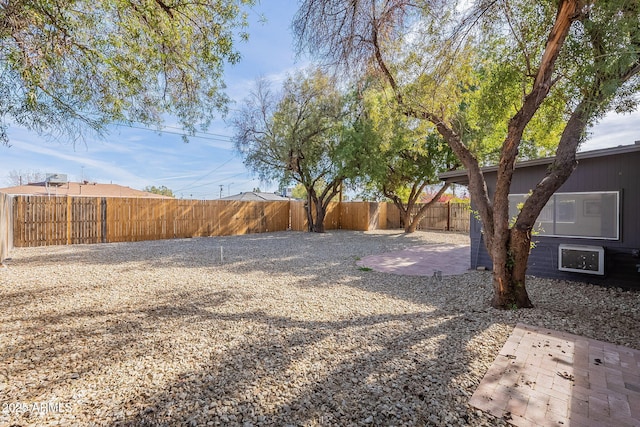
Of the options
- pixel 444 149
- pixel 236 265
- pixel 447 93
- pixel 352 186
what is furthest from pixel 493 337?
pixel 352 186

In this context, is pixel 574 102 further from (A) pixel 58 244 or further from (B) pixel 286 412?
(A) pixel 58 244

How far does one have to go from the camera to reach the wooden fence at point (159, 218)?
9.30m

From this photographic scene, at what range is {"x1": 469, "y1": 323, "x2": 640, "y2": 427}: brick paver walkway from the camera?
76.0 inches

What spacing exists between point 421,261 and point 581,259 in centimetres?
328

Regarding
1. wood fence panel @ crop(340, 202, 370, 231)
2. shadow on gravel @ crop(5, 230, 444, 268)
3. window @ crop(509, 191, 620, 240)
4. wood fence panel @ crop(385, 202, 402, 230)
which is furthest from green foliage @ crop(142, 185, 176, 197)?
window @ crop(509, 191, 620, 240)

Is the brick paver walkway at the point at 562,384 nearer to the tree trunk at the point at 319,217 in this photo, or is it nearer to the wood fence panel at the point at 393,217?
the tree trunk at the point at 319,217

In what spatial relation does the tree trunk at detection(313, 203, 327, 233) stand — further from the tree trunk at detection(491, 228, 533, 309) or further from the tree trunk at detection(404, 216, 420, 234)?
the tree trunk at detection(491, 228, 533, 309)

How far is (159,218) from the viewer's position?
39.9 ft

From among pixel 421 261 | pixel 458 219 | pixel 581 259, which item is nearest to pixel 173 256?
pixel 421 261

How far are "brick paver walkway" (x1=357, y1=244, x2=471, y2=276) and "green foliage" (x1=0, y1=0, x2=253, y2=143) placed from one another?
5356 mm

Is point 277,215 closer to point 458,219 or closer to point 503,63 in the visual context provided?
point 458,219

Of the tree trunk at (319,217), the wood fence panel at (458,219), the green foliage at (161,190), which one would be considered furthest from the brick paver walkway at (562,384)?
the green foliage at (161,190)

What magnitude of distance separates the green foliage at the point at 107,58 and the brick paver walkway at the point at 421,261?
536cm

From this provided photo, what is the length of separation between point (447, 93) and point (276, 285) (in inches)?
176
